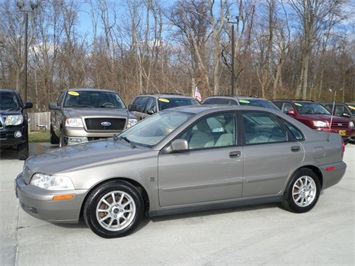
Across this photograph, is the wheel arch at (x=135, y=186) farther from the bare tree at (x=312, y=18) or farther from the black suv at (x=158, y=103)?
the bare tree at (x=312, y=18)

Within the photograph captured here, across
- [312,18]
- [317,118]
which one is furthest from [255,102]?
[312,18]

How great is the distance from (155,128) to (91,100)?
5.29m

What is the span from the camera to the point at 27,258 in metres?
3.69

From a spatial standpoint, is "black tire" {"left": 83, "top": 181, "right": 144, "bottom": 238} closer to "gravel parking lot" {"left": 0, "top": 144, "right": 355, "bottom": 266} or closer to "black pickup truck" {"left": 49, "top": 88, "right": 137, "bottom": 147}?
"gravel parking lot" {"left": 0, "top": 144, "right": 355, "bottom": 266}

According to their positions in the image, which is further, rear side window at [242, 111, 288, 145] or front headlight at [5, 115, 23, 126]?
front headlight at [5, 115, 23, 126]

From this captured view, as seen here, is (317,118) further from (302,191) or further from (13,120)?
(13,120)

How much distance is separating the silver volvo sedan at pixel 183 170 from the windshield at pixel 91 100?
4.54 meters

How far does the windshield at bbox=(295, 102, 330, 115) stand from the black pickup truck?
7512 mm

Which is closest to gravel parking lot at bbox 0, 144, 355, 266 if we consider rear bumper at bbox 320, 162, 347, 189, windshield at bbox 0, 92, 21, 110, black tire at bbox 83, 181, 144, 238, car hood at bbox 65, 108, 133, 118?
black tire at bbox 83, 181, 144, 238

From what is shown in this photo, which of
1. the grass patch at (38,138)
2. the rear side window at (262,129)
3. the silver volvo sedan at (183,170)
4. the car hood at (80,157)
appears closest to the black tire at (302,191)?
the silver volvo sedan at (183,170)

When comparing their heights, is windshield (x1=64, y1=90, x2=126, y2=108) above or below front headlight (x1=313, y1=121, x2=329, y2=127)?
above

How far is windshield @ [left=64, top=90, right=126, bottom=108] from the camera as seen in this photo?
967 centimetres

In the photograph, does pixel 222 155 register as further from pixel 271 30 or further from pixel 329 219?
pixel 271 30

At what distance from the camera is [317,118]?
13086 mm
